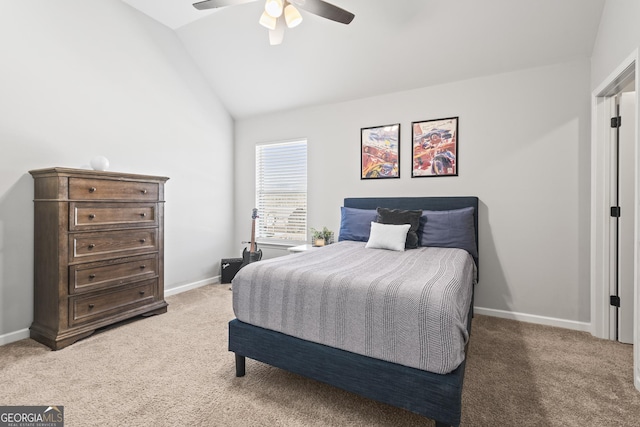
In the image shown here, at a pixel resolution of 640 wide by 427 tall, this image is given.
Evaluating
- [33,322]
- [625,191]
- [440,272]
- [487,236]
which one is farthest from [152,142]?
[625,191]

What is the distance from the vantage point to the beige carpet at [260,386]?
65.9 inches

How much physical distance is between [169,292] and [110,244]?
1276 millimetres

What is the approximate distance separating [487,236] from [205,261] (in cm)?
365

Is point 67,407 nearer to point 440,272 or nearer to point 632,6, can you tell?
point 440,272

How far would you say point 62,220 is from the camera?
2508 millimetres

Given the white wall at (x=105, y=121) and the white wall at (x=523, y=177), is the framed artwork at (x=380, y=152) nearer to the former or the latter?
the white wall at (x=523, y=177)

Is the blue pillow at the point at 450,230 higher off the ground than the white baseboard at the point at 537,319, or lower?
higher

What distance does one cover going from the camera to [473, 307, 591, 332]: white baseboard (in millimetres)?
2926

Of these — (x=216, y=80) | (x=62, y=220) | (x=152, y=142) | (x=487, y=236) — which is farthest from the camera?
(x=216, y=80)

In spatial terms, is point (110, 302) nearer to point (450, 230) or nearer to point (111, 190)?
point (111, 190)

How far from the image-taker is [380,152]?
385 cm

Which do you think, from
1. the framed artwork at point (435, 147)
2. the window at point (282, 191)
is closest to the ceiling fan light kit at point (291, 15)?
the framed artwork at point (435, 147)

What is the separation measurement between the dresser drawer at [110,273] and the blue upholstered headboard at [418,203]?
236cm

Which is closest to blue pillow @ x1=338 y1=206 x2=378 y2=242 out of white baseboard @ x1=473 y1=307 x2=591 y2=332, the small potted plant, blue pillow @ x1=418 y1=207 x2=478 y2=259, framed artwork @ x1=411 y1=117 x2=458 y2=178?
the small potted plant
